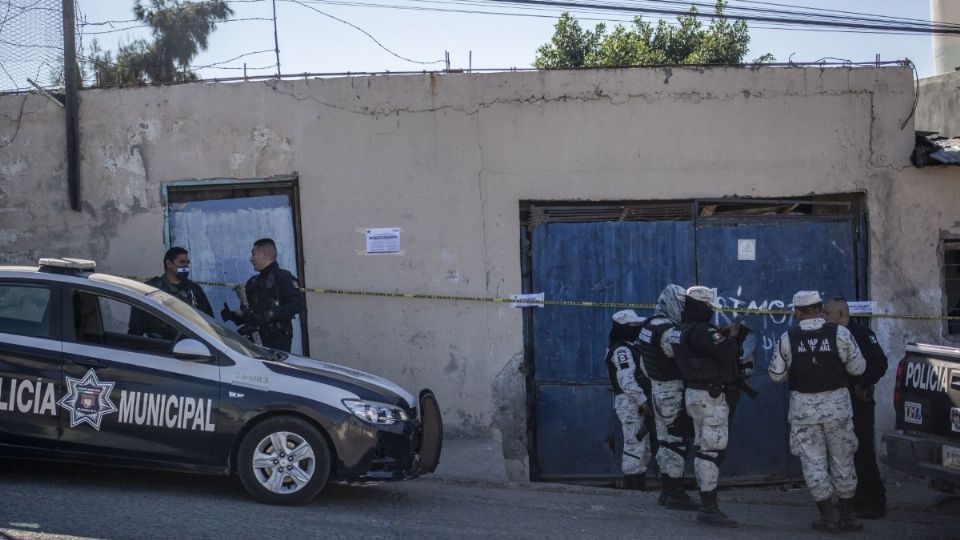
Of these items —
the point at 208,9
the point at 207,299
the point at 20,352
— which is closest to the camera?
the point at 20,352

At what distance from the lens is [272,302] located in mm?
8828

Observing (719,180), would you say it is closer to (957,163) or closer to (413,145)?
(957,163)

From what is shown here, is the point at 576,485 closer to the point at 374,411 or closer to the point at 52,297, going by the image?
the point at 374,411

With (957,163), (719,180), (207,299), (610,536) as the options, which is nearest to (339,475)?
(610,536)

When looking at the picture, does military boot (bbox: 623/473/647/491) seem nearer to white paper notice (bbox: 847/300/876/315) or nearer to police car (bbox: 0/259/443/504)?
police car (bbox: 0/259/443/504)

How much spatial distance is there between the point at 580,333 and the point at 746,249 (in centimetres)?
188

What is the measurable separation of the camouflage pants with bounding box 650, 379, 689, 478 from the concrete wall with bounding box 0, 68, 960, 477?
6.68ft

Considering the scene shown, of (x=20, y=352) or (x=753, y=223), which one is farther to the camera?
(x=753, y=223)

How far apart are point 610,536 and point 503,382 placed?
3.09 meters

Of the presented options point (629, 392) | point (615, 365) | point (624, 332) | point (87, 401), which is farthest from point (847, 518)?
point (87, 401)

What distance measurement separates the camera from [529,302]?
9.79 meters

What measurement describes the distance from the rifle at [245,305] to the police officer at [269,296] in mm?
53

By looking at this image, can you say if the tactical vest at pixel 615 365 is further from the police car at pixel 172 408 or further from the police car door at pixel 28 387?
the police car door at pixel 28 387

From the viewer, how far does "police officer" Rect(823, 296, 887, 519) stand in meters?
7.81
